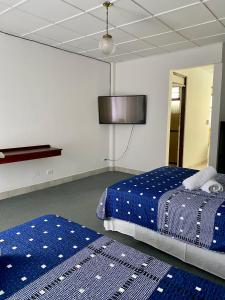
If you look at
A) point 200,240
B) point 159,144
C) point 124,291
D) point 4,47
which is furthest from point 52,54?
point 124,291

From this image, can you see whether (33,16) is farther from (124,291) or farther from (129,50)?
(124,291)

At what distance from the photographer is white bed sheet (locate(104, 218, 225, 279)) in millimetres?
2033

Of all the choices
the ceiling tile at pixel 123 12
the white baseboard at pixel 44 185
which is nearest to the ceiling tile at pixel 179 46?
the ceiling tile at pixel 123 12

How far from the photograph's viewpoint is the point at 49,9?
292 cm

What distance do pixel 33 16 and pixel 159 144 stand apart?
3440 millimetres

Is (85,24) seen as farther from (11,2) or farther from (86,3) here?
(11,2)

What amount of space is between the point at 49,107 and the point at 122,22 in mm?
2091

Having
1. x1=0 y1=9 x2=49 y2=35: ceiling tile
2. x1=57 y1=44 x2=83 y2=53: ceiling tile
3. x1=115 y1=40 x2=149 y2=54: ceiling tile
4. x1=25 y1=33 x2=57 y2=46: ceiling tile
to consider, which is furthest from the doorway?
x1=0 y1=9 x2=49 y2=35: ceiling tile

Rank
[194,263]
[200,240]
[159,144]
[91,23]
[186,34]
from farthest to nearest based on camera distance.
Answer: [159,144] → [186,34] → [91,23] → [194,263] → [200,240]

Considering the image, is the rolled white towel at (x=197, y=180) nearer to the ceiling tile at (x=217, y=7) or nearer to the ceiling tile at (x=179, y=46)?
the ceiling tile at (x=217, y=7)

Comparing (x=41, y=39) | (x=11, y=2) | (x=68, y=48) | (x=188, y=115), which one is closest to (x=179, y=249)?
(x=11, y=2)

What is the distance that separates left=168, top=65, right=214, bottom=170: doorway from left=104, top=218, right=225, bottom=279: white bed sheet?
12.5 ft

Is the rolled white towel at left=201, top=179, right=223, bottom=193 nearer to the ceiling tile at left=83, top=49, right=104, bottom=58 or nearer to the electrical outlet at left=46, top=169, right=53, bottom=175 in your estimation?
the electrical outlet at left=46, top=169, right=53, bottom=175

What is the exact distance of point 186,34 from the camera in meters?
3.76
